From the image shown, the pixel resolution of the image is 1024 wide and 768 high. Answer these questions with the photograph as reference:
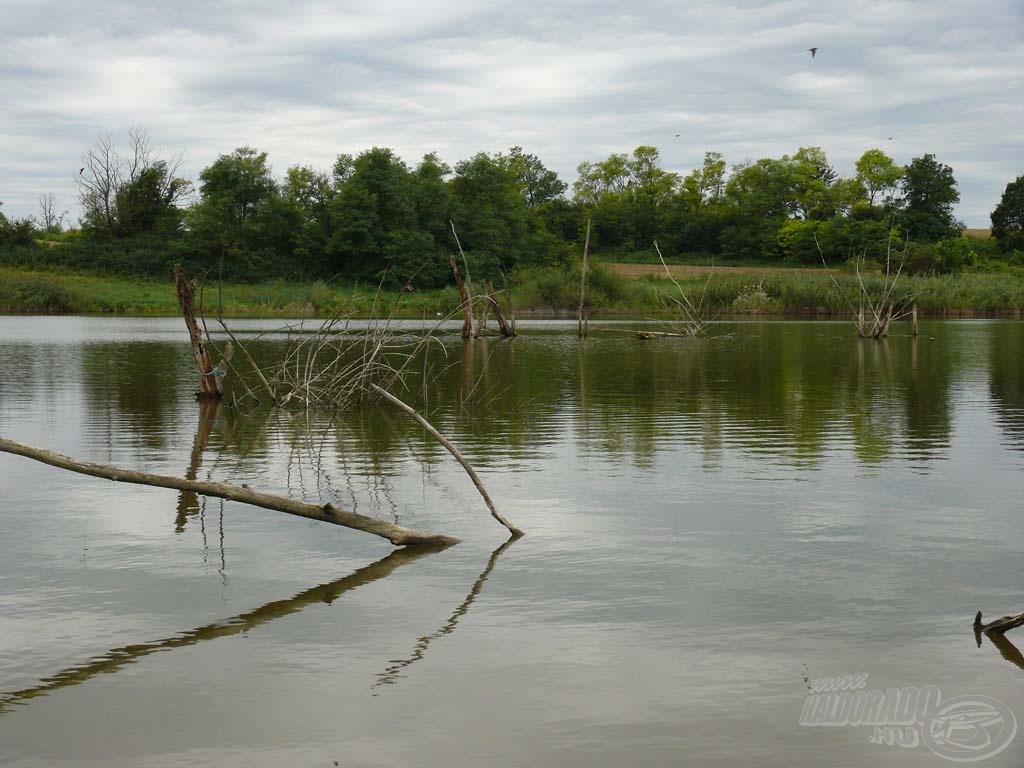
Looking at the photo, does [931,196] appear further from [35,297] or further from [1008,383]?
[1008,383]

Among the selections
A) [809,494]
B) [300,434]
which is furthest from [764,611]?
[300,434]

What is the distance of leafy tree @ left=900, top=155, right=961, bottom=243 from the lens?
109 meters

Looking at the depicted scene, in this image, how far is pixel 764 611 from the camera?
7.46 m

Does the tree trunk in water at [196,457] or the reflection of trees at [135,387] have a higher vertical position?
the reflection of trees at [135,387]

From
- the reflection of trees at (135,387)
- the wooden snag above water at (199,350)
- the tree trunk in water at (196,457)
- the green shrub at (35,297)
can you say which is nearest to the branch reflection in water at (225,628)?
the tree trunk in water at (196,457)

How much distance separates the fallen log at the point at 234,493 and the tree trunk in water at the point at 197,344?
38.4ft

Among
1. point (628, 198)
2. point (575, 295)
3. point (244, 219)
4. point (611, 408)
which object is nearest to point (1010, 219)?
point (628, 198)

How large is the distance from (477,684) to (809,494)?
617cm

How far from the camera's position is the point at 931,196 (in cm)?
11319

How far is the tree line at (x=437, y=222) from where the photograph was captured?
85938 mm

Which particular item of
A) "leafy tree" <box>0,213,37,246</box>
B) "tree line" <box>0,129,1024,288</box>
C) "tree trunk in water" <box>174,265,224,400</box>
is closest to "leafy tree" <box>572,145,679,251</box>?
"tree line" <box>0,129,1024,288</box>

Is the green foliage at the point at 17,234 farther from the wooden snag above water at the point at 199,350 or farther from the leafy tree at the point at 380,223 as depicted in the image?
the wooden snag above water at the point at 199,350

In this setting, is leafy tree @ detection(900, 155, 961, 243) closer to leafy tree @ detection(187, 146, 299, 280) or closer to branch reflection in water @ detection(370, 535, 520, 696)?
leafy tree @ detection(187, 146, 299, 280)

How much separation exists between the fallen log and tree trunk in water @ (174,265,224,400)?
1171 centimetres
